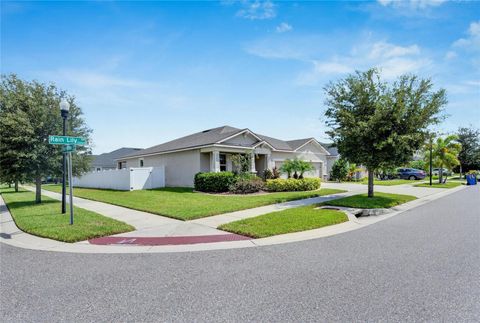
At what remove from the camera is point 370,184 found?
14.2m

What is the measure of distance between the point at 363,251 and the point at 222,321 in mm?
3728

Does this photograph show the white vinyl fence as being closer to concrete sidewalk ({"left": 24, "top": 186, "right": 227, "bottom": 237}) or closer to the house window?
the house window

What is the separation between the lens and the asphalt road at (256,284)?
10.7 feet

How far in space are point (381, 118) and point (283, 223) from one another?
840cm

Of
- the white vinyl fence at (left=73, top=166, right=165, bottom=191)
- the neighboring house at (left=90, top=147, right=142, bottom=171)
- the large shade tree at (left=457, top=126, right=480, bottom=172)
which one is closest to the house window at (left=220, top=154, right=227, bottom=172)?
the white vinyl fence at (left=73, top=166, right=165, bottom=191)

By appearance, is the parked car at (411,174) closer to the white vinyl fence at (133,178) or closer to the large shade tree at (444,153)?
the large shade tree at (444,153)

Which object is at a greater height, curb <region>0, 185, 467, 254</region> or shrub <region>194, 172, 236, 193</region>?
shrub <region>194, 172, 236, 193</region>

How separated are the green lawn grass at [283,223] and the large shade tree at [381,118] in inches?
217

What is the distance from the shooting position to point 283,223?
7.81 metres

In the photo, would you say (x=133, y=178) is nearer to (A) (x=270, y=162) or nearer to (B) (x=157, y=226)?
(A) (x=270, y=162)

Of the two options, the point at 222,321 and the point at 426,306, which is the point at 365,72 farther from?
the point at 222,321

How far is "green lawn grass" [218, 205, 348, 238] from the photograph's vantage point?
7.01 metres

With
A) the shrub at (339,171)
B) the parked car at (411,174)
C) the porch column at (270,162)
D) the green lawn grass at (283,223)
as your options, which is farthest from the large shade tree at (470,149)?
the green lawn grass at (283,223)

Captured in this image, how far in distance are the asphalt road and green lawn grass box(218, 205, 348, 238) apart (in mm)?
1033
